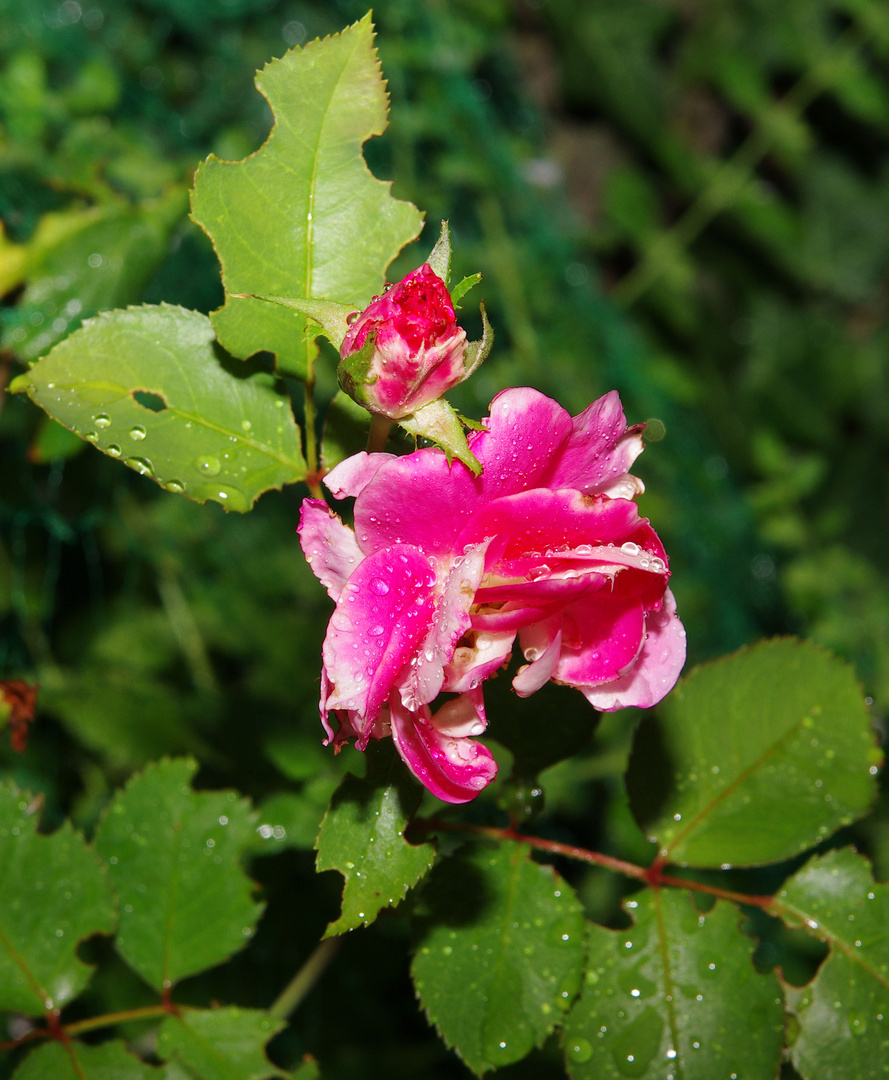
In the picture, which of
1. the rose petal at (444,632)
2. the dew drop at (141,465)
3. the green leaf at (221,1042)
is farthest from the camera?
the green leaf at (221,1042)

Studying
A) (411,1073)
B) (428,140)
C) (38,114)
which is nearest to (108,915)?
(411,1073)

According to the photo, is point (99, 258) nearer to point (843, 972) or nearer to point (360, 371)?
point (360, 371)

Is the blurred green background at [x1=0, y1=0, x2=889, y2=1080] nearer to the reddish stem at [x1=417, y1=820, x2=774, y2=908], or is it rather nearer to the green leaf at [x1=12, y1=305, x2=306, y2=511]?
the reddish stem at [x1=417, y1=820, x2=774, y2=908]

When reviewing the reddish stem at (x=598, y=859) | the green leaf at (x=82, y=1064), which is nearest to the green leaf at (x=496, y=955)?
the reddish stem at (x=598, y=859)

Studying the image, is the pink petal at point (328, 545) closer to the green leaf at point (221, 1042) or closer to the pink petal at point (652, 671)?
the pink petal at point (652, 671)

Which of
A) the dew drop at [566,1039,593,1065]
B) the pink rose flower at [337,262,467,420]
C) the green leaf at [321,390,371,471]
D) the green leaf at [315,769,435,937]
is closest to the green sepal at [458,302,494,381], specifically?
the pink rose flower at [337,262,467,420]

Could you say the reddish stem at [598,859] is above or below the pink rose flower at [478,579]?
below
